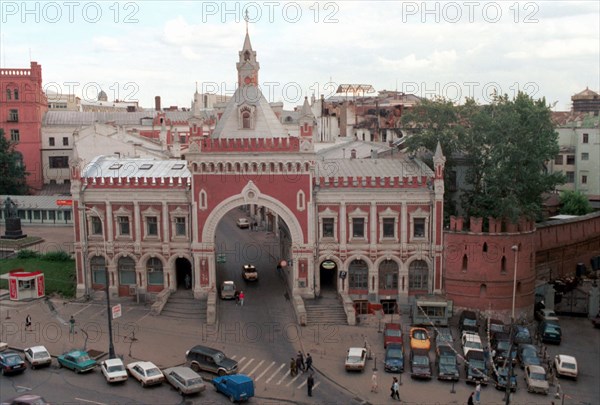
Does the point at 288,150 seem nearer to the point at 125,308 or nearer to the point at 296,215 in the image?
the point at 296,215

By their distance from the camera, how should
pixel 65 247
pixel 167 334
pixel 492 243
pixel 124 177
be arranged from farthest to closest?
pixel 65 247, pixel 124 177, pixel 492 243, pixel 167 334

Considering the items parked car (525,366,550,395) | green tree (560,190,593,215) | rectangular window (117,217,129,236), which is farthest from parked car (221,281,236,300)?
green tree (560,190,593,215)

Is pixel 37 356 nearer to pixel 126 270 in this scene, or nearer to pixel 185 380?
pixel 185 380

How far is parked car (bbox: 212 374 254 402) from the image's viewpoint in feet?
113

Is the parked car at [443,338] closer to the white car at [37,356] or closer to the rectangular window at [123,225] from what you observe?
the white car at [37,356]

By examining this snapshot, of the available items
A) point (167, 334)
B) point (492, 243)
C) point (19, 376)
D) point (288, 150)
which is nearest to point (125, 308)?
point (167, 334)

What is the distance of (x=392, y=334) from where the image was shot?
141 feet

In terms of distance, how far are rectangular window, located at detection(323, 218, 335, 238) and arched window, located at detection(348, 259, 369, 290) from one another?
9.13 feet

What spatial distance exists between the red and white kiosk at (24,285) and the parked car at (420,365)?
1218 inches

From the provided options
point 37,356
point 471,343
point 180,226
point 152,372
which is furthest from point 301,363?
point 180,226

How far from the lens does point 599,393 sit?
3769 centimetres

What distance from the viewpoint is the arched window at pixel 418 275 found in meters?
50.9

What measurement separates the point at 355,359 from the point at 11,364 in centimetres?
1984

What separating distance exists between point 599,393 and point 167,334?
27.4 m
